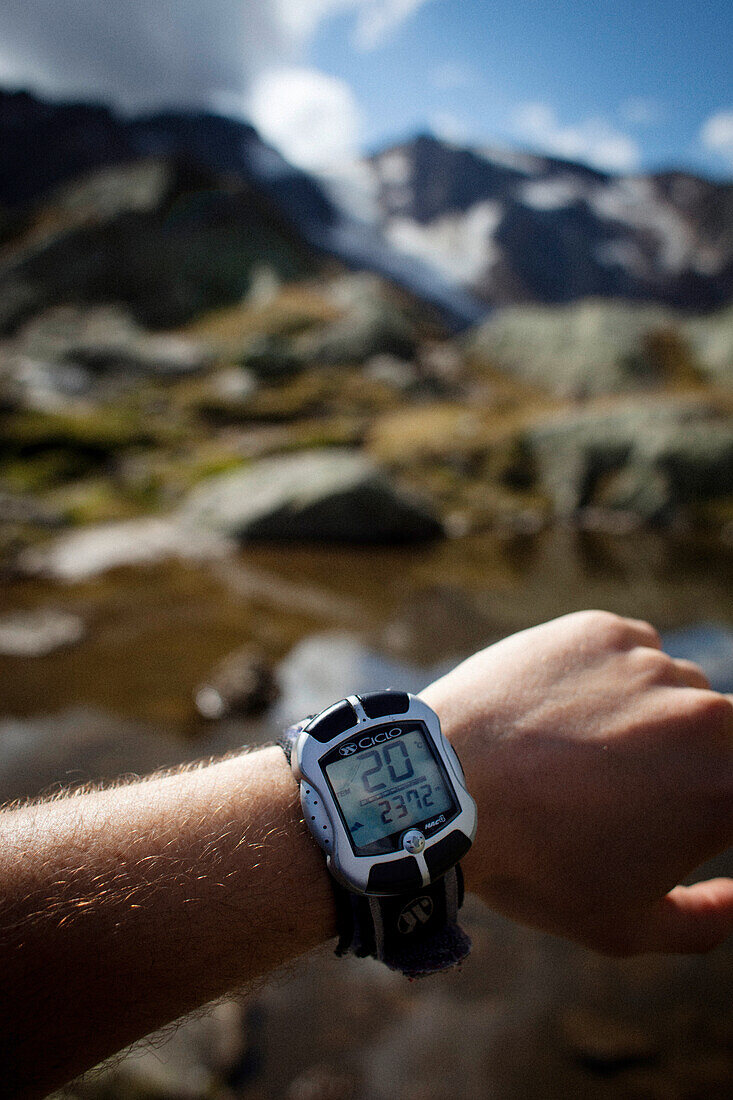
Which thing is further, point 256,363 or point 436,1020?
point 256,363

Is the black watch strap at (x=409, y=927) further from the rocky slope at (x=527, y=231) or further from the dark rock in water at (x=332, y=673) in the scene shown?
the rocky slope at (x=527, y=231)

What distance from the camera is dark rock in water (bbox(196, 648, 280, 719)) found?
451cm

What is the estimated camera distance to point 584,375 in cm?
1844

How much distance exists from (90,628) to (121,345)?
17.0m

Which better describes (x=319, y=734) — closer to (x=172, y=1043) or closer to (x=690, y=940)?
(x=690, y=940)

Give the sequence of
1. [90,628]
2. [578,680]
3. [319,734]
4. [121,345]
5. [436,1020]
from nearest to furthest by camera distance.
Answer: [319,734] → [578,680] → [436,1020] → [90,628] → [121,345]

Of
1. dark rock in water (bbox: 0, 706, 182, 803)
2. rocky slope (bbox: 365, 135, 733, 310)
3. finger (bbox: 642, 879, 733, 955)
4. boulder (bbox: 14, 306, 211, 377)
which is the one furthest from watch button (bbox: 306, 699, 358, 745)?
rocky slope (bbox: 365, 135, 733, 310)

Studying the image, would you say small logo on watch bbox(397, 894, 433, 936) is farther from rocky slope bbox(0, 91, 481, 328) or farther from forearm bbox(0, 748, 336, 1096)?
rocky slope bbox(0, 91, 481, 328)

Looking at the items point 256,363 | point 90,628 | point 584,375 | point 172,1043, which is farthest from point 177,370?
point 172,1043

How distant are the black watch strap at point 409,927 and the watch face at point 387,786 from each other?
0.44ft

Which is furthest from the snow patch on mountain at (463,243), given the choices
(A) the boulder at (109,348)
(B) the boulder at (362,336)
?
(A) the boulder at (109,348)

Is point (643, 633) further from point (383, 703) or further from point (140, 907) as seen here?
point (140, 907)

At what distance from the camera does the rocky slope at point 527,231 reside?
44406 millimetres

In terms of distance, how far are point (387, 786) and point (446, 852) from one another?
200 millimetres
